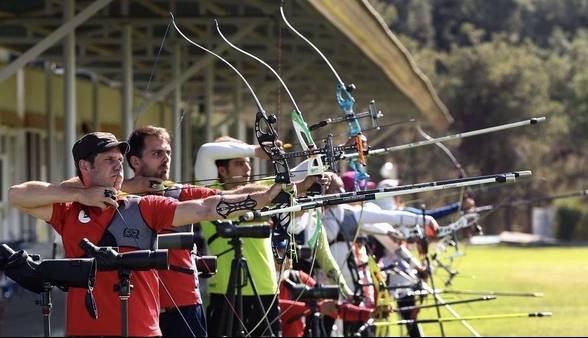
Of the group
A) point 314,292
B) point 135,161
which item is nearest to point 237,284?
point 314,292

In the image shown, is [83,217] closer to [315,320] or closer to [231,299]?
[231,299]

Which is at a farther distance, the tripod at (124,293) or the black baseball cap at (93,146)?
the black baseball cap at (93,146)

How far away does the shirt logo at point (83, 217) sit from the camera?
5531 mm

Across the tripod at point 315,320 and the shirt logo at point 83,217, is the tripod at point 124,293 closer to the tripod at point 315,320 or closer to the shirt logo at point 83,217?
the shirt logo at point 83,217

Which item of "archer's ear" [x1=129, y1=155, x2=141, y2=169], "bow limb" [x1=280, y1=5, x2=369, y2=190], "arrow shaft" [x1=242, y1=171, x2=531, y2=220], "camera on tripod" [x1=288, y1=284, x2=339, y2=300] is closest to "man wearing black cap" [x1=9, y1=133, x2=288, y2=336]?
"arrow shaft" [x1=242, y1=171, x2=531, y2=220]

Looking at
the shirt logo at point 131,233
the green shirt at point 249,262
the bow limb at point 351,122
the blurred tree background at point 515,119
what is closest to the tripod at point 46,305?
the shirt logo at point 131,233

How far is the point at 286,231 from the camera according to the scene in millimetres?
6195

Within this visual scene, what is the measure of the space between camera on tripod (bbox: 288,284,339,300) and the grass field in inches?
196

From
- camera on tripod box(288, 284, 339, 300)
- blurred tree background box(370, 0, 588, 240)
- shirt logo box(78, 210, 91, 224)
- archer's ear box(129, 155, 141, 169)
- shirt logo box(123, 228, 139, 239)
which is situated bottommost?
camera on tripod box(288, 284, 339, 300)

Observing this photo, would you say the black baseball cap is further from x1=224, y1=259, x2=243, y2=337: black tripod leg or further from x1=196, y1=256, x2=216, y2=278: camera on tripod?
x1=224, y1=259, x2=243, y2=337: black tripod leg

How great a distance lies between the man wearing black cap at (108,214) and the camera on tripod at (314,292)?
10.3ft

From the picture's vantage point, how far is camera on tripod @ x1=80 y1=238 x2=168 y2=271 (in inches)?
191

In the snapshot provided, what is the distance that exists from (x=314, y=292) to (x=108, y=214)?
11.0ft

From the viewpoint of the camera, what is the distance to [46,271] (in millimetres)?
4852
